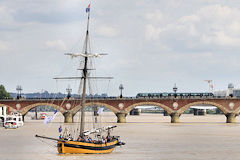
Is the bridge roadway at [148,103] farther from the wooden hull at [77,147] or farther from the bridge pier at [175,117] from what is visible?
the wooden hull at [77,147]

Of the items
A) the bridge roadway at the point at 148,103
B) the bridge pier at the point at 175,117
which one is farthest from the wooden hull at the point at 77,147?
the bridge pier at the point at 175,117

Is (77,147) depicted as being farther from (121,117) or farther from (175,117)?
(175,117)

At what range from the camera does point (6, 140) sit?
288 ft

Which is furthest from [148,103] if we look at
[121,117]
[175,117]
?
[121,117]

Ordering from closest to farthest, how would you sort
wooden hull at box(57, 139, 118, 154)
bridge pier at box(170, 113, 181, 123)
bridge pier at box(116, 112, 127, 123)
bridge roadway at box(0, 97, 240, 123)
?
wooden hull at box(57, 139, 118, 154) < bridge roadway at box(0, 97, 240, 123) < bridge pier at box(170, 113, 181, 123) < bridge pier at box(116, 112, 127, 123)

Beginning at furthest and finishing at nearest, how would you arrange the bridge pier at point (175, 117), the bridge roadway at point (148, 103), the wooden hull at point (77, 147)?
the bridge pier at point (175, 117) → the bridge roadway at point (148, 103) → the wooden hull at point (77, 147)

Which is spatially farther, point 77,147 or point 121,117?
point 121,117

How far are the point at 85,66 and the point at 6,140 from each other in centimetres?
2171

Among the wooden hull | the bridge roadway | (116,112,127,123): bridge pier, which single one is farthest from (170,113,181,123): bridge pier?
the wooden hull

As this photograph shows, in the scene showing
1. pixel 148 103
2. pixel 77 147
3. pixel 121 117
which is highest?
pixel 148 103

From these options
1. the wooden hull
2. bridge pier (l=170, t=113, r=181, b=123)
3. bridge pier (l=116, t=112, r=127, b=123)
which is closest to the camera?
the wooden hull

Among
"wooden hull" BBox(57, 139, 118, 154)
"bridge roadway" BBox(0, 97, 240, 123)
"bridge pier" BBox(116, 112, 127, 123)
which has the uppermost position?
"bridge roadway" BBox(0, 97, 240, 123)

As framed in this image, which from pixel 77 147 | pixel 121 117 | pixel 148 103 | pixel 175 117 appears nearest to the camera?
pixel 77 147

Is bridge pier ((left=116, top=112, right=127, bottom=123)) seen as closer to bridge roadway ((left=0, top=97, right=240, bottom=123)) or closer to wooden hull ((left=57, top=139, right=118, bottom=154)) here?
bridge roadway ((left=0, top=97, right=240, bottom=123))
